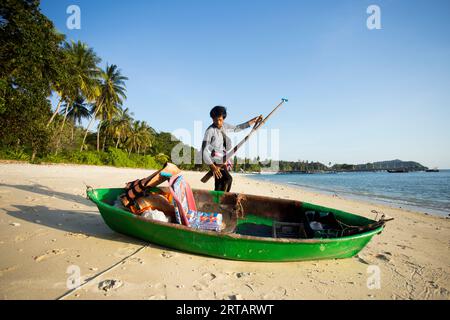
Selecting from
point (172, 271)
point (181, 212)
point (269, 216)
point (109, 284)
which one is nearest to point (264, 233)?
point (269, 216)

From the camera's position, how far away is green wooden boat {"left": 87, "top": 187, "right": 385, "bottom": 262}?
262 cm

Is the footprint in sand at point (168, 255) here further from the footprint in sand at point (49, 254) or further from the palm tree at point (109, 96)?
the palm tree at point (109, 96)

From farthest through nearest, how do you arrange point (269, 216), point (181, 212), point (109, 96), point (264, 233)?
point (109, 96) < point (269, 216) < point (264, 233) < point (181, 212)

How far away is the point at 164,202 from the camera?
3.72 m

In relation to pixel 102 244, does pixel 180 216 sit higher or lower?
higher

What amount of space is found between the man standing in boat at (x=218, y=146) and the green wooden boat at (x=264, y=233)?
0.58 metres

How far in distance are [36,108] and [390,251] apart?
10.3 metres

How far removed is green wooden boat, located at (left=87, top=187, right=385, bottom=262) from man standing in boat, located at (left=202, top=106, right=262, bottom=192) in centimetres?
58

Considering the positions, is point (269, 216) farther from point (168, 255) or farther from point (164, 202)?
point (168, 255)

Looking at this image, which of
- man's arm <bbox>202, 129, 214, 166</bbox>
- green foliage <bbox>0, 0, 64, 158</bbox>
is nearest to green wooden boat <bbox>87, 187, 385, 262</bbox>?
man's arm <bbox>202, 129, 214, 166</bbox>

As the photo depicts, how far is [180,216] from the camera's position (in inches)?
123

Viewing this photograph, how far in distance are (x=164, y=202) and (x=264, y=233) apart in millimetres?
1968
